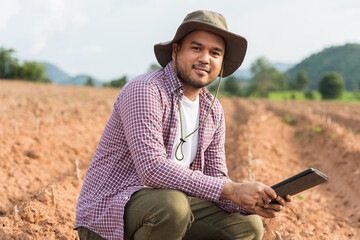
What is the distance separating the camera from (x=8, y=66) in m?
50.2

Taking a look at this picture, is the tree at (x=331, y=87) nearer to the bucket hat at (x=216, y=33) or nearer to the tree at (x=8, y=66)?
the tree at (x=8, y=66)

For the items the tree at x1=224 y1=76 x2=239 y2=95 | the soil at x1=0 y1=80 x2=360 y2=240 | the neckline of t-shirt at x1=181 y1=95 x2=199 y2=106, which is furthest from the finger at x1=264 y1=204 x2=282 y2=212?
the tree at x1=224 y1=76 x2=239 y2=95

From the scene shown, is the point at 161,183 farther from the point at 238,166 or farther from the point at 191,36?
the point at 238,166

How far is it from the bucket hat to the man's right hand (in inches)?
42.3

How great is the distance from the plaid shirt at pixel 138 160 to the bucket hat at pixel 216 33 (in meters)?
0.19

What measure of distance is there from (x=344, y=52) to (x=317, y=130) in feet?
442

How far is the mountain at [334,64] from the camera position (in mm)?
110581

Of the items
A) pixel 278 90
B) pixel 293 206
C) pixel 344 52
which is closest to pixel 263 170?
pixel 293 206

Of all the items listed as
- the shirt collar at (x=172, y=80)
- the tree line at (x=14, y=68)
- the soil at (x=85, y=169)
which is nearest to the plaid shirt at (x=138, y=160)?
the shirt collar at (x=172, y=80)

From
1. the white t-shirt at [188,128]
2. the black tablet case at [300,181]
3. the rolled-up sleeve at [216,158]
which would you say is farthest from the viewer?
the rolled-up sleeve at [216,158]

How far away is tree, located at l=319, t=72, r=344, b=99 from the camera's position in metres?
54.7

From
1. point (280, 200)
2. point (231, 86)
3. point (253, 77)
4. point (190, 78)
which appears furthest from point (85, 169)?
point (253, 77)

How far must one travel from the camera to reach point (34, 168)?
591cm

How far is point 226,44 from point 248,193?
46.3 inches
